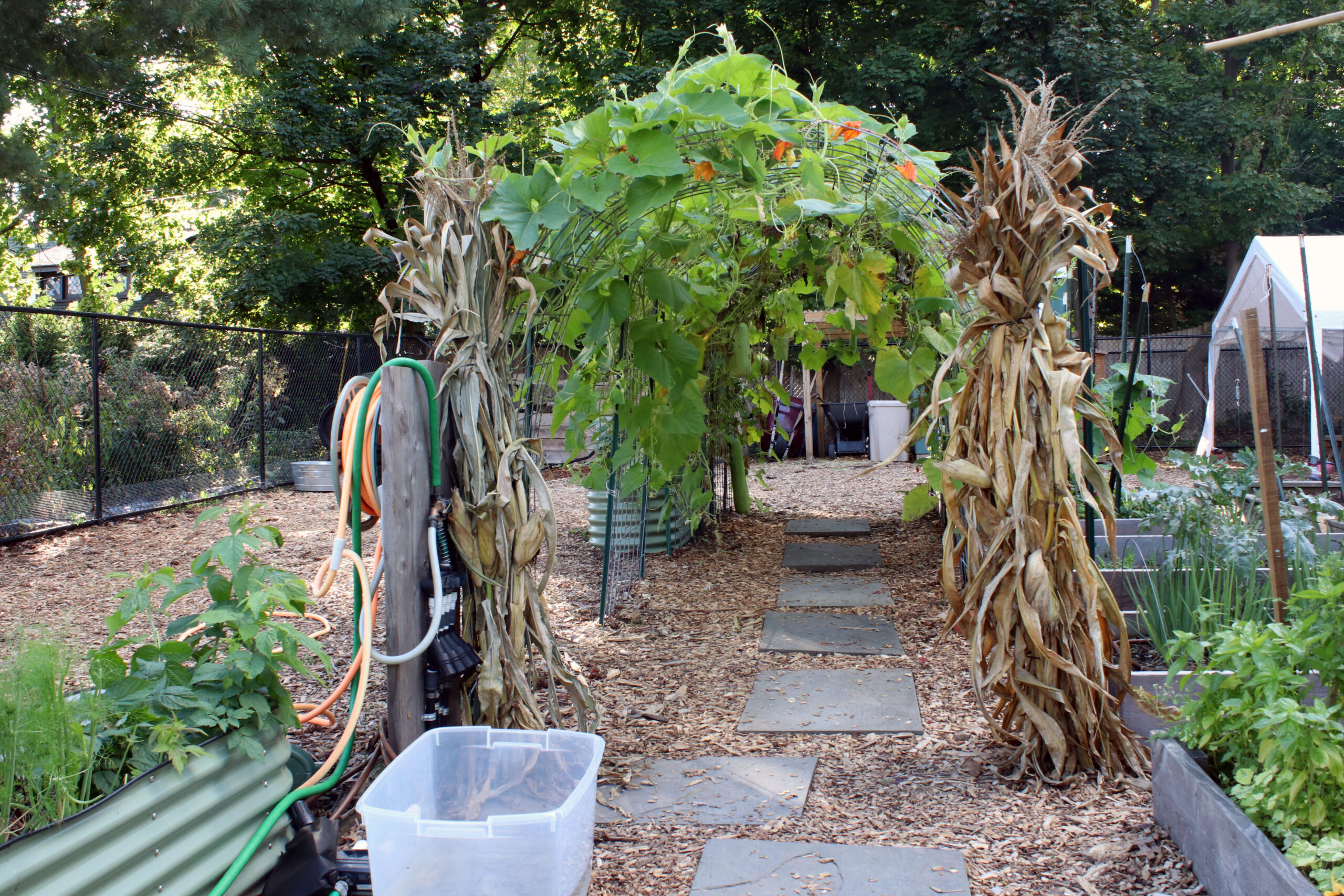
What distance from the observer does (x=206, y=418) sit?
325 inches

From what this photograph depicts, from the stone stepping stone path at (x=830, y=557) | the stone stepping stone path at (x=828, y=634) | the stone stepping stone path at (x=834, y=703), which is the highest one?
the stone stepping stone path at (x=830, y=557)

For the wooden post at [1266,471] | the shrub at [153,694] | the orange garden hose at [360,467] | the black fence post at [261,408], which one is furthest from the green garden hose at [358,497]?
the black fence post at [261,408]

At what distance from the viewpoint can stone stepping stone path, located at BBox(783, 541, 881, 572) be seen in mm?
5320

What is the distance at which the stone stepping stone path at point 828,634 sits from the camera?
375 cm

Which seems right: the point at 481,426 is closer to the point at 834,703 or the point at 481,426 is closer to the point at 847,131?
the point at 847,131

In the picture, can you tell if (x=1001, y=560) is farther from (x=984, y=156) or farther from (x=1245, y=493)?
(x=1245, y=493)

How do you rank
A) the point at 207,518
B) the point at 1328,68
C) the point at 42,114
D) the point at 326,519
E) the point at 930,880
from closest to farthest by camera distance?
the point at 930,880
the point at 207,518
the point at 326,519
the point at 42,114
the point at 1328,68

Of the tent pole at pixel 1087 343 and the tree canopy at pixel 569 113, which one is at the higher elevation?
Result: the tree canopy at pixel 569 113

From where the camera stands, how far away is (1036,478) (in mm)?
2371

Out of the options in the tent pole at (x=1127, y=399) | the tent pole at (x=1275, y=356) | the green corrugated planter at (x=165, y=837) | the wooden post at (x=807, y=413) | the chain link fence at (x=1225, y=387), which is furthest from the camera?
the chain link fence at (x=1225, y=387)

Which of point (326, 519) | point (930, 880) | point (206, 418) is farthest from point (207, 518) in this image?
point (206, 418)

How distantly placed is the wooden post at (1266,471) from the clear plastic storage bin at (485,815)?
180 cm

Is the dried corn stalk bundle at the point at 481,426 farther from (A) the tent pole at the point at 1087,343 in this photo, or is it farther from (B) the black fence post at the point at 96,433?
(B) the black fence post at the point at 96,433

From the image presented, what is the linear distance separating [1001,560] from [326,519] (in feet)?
19.6
